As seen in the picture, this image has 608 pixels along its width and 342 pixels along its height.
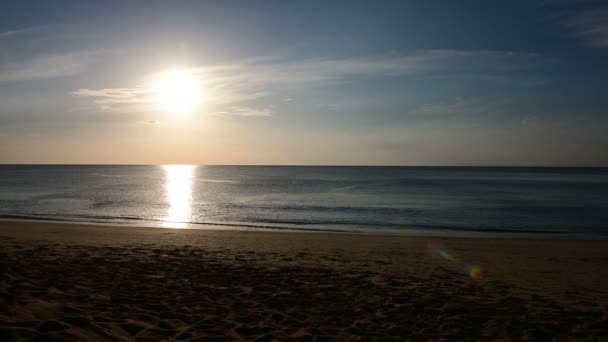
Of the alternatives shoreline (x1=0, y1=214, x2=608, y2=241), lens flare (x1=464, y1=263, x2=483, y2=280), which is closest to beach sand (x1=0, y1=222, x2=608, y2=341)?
lens flare (x1=464, y1=263, x2=483, y2=280)

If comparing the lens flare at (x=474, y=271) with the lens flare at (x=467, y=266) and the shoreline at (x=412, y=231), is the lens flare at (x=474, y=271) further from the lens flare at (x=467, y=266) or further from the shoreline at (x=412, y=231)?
the shoreline at (x=412, y=231)

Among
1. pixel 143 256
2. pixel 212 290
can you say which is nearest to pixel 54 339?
pixel 212 290

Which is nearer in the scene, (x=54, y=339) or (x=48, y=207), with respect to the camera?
(x=54, y=339)

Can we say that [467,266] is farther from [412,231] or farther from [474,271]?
[412,231]

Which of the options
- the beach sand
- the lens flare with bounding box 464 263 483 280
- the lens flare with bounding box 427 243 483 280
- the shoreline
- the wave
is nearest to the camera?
the beach sand

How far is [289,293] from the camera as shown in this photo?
8523 millimetres

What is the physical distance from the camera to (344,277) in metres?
10.3

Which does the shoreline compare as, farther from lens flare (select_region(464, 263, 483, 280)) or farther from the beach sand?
lens flare (select_region(464, 263, 483, 280))

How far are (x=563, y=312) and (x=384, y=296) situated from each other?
3542mm

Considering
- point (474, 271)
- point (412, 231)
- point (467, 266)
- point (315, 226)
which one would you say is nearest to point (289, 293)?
point (474, 271)

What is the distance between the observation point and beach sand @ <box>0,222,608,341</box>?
6035 mm

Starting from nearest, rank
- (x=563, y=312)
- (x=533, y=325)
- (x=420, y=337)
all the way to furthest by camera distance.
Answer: (x=420, y=337) < (x=533, y=325) < (x=563, y=312)

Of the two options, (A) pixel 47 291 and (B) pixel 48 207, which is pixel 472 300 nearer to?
(A) pixel 47 291

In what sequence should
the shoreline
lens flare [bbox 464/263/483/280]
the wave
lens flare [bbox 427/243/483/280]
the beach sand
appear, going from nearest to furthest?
the beach sand
lens flare [bbox 464/263/483/280]
lens flare [bbox 427/243/483/280]
the shoreline
the wave
